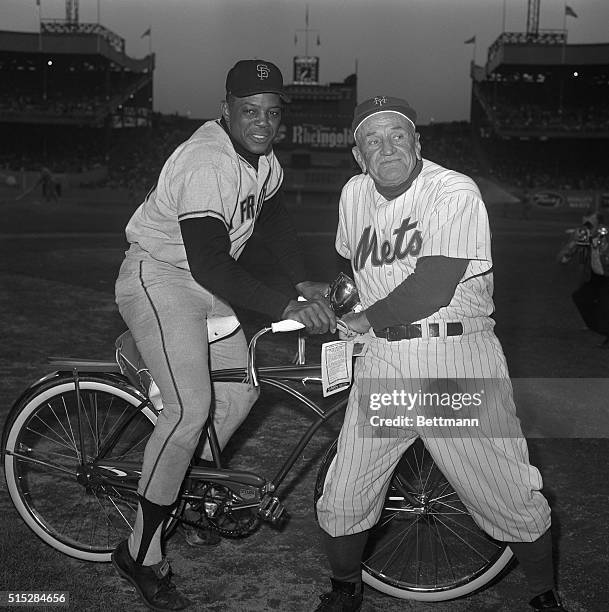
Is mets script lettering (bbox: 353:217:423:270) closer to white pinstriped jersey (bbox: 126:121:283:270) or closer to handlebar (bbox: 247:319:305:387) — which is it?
handlebar (bbox: 247:319:305:387)

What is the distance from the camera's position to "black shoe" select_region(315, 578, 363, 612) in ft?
10.8

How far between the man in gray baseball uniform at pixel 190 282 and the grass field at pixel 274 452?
1.11 ft

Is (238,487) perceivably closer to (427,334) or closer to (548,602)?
(427,334)

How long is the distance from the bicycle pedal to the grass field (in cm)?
34

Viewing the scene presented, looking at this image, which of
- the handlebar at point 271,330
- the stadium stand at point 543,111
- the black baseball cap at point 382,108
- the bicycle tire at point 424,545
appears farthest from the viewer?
the stadium stand at point 543,111

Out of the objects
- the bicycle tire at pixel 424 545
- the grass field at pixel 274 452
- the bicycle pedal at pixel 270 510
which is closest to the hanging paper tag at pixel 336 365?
the bicycle tire at pixel 424 545

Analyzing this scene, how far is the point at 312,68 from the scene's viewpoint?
70.1 meters

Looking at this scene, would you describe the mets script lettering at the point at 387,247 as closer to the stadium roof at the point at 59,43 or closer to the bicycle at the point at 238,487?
the bicycle at the point at 238,487

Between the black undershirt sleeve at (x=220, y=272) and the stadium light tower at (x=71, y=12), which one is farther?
the stadium light tower at (x=71, y=12)

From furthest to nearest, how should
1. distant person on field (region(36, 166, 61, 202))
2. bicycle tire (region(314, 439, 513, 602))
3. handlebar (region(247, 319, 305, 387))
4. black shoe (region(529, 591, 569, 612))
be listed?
distant person on field (region(36, 166, 61, 202)) → bicycle tire (region(314, 439, 513, 602)) → handlebar (region(247, 319, 305, 387)) → black shoe (region(529, 591, 569, 612))

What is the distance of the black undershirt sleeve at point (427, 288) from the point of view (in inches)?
114

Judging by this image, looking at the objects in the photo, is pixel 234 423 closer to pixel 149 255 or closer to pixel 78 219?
pixel 149 255

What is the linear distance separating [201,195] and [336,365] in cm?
80

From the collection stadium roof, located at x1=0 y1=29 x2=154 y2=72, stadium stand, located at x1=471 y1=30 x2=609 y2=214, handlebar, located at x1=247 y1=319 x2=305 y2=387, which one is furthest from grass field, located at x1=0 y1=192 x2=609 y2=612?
stadium roof, located at x1=0 y1=29 x2=154 y2=72
